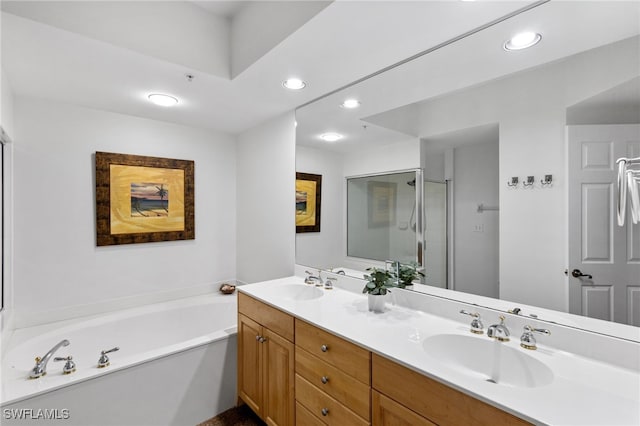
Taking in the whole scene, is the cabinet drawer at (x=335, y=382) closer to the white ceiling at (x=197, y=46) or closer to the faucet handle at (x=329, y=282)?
the faucet handle at (x=329, y=282)

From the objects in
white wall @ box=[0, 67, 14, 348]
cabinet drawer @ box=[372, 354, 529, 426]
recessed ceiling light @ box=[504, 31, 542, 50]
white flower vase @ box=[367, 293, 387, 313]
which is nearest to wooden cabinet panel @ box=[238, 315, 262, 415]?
white flower vase @ box=[367, 293, 387, 313]

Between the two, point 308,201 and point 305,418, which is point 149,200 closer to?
point 308,201

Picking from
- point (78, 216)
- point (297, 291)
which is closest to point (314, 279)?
point (297, 291)

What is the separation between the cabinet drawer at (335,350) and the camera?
1.19 m

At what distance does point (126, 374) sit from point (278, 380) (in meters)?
0.92

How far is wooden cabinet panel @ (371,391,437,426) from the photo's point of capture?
1.02 metres

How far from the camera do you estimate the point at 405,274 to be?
170 centimetres

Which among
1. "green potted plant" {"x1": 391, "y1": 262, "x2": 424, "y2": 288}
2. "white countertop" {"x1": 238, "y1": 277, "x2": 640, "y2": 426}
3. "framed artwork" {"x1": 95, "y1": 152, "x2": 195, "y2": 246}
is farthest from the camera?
"framed artwork" {"x1": 95, "y1": 152, "x2": 195, "y2": 246}

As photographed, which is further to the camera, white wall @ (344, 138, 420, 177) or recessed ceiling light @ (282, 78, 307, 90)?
A: recessed ceiling light @ (282, 78, 307, 90)

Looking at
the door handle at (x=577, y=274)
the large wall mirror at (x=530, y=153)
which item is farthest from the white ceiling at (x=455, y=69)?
the door handle at (x=577, y=274)

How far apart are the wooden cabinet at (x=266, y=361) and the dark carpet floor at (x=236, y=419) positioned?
0.11 meters

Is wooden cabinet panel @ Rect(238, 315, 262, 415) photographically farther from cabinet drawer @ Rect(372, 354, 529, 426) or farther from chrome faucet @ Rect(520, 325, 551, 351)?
chrome faucet @ Rect(520, 325, 551, 351)

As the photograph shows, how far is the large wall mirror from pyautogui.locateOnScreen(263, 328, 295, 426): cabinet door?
2.92ft

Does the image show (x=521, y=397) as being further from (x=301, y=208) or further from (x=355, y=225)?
(x=301, y=208)
